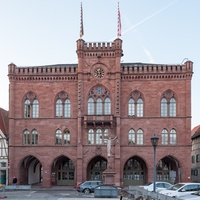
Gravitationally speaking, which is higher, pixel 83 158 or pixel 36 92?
pixel 36 92

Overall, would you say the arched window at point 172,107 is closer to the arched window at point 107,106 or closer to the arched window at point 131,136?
the arched window at point 131,136

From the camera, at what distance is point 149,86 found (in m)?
57.7

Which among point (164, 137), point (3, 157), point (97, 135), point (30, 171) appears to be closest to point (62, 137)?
point (97, 135)

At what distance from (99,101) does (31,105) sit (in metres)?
8.97

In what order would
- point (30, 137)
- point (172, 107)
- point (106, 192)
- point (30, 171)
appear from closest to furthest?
point (106, 192)
point (172, 107)
point (30, 137)
point (30, 171)

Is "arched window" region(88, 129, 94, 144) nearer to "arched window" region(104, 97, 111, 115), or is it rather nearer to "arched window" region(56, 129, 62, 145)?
"arched window" region(104, 97, 111, 115)

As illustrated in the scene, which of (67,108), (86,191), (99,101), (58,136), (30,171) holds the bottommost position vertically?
(86,191)

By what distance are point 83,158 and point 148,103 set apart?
10.9 metres

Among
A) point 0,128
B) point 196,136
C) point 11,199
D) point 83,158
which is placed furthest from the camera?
point 196,136

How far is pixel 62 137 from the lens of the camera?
57906mm

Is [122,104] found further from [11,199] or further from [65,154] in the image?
[11,199]

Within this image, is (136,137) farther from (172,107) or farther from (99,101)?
(99,101)

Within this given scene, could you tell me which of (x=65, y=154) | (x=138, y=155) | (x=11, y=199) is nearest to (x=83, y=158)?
(x=65, y=154)

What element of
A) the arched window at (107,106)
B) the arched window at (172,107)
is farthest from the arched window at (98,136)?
the arched window at (172,107)
